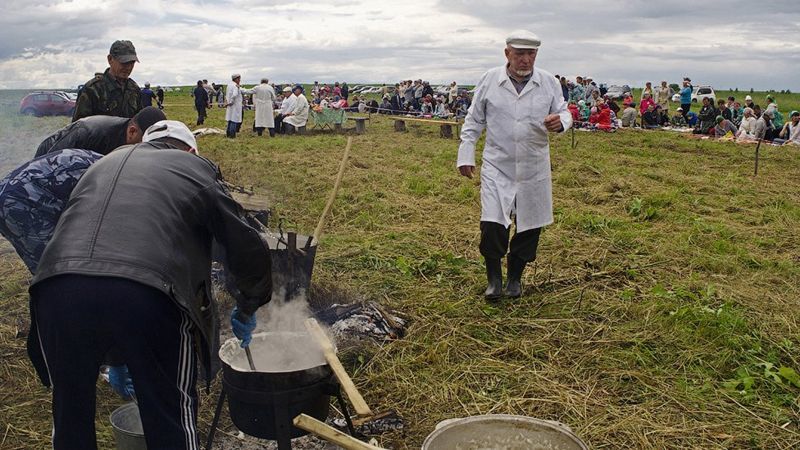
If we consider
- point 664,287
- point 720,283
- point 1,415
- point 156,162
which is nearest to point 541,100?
point 664,287

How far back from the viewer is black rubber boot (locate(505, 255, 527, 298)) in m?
5.09

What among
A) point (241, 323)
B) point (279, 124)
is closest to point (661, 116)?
point (279, 124)

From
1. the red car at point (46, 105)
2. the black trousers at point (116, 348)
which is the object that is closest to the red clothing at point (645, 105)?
the black trousers at point (116, 348)

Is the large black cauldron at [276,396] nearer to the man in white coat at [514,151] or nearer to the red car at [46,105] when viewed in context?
the man in white coat at [514,151]

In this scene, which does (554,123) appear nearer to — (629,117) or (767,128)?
(767,128)

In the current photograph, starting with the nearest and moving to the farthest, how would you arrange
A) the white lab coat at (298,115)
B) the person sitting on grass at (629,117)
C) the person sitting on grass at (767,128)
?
the person sitting on grass at (767,128) < the white lab coat at (298,115) < the person sitting on grass at (629,117)

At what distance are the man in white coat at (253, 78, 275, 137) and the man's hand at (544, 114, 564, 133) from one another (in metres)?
13.9

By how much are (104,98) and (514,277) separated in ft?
11.9

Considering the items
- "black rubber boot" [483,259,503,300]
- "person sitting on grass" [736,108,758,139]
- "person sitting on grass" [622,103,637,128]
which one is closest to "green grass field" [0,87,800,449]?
"black rubber boot" [483,259,503,300]

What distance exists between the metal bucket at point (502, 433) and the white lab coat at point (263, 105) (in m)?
15.9

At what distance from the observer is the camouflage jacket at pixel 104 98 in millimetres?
5016

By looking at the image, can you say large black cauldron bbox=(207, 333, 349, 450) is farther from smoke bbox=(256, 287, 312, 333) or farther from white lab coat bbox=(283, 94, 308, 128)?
white lab coat bbox=(283, 94, 308, 128)

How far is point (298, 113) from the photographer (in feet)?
61.1

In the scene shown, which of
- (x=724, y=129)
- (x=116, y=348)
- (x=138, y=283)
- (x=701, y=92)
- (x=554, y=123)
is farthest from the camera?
(x=701, y=92)
